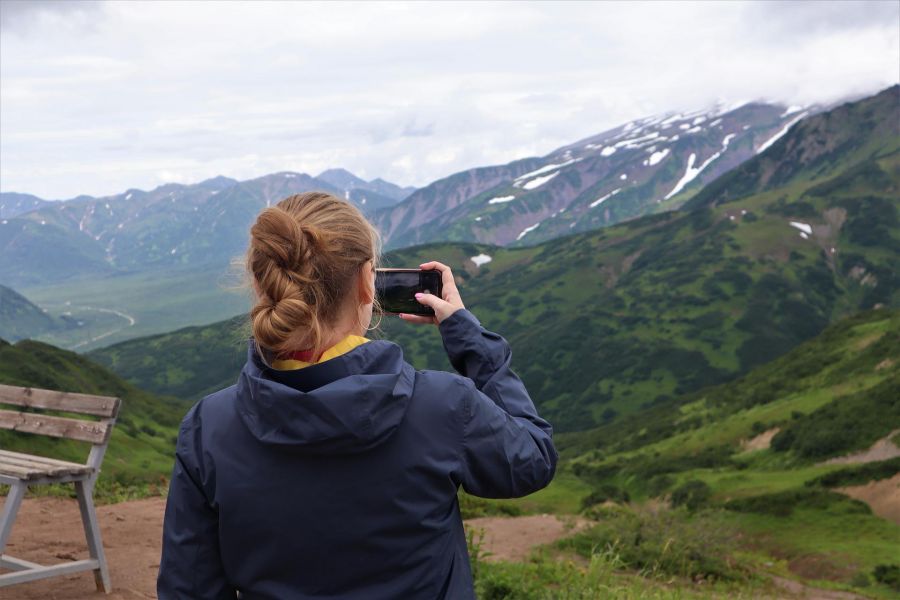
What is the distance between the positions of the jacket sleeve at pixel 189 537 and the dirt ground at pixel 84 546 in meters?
5.86

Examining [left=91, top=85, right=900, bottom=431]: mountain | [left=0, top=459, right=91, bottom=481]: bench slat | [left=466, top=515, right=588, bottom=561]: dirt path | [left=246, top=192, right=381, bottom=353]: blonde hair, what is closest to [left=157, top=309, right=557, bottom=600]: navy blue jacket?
[left=246, top=192, right=381, bottom=353]: blonde hair

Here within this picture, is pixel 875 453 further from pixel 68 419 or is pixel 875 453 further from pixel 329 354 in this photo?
pixel 329 354

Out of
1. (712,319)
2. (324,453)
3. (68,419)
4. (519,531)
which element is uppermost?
(324,453)

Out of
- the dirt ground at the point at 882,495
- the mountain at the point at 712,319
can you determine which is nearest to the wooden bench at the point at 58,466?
the dirt ground at the point at 882,495

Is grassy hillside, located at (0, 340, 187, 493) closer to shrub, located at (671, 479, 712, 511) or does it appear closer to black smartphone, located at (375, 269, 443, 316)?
black smartphone, located at (375, 269, 443, 316)

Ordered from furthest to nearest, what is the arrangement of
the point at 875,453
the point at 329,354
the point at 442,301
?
1. the point at 875,453
2. the point at 442,301
3. the point at 329,354

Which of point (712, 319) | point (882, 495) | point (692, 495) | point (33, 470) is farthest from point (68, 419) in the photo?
point (712, 319)

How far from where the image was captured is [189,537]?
10.2ft

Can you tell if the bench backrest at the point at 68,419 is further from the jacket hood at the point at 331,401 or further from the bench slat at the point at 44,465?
the jacket hood at the point at 331,401

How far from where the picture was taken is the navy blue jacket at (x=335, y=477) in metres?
2.85

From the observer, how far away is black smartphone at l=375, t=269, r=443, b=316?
367 cm

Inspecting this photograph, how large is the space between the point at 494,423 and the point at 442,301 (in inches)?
25.7

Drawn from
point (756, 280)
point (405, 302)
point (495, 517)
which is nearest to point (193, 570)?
point (405, 302)

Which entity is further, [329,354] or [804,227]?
[804,227]
